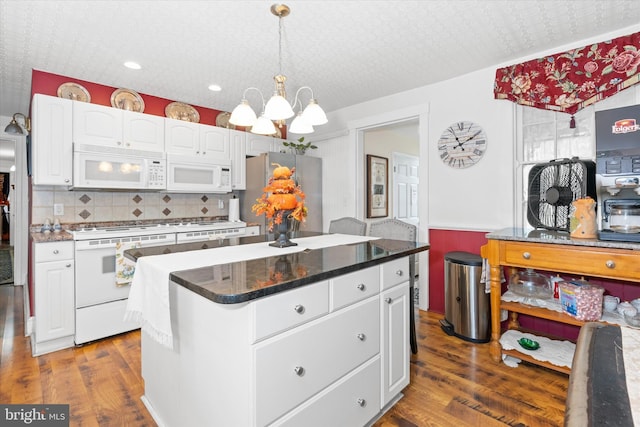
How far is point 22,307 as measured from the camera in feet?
11.6

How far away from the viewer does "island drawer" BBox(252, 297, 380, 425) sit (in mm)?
1107

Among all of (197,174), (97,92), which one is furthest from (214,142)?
(97,92)

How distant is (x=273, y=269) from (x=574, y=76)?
2.72 m

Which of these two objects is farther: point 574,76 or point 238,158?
point 238,158

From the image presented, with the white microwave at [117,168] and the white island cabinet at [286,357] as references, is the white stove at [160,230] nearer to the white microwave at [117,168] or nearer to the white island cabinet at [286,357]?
the white microwave at [117,168]

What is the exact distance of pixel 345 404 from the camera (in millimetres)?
1442

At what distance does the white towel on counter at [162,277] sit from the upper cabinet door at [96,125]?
2057mm

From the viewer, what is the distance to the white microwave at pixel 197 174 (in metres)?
3.41

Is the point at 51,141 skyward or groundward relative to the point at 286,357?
skyward

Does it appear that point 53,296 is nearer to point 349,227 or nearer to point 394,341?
point 349,227

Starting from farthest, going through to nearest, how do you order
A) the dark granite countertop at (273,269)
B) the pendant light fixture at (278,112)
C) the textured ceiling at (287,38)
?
the textured ceiling at (287,38), the pendant light fixture at (278,112), the dark granite countertop at (273,269)

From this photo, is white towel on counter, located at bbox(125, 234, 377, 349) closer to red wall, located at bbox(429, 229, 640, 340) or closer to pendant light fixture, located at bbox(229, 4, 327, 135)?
pendant light fixture, located at bbox(229, 4, 327, 135)

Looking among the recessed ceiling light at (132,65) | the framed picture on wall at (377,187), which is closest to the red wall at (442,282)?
the framed picture on wall at (377,187)

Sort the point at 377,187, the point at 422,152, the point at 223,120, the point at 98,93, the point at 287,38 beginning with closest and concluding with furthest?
the point at 287,38, the point at 98,93, the point at 422,152, the point at 223,120, the point at 377,187
